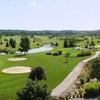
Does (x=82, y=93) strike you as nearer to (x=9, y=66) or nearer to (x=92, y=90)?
(x=92, y=90)

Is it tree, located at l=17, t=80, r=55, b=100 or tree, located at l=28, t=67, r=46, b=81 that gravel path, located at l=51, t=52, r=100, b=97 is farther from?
tree, located at l=17, t=80, r=55, b=100

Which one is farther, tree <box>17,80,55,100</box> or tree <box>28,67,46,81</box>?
tree <box>28,67,46,81</box>

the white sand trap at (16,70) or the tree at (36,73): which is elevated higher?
the tree at (36,73)

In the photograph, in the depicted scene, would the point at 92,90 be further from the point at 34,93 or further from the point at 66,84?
the point at 34,93

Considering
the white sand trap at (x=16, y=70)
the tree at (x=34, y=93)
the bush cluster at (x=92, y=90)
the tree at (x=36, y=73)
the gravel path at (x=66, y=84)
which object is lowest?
the white sand trap at (x=16, y=70)

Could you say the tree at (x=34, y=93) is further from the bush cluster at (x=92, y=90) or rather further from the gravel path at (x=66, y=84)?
Result: the bush cluster at (x=92, y=90)

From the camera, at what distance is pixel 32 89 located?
1316 inches

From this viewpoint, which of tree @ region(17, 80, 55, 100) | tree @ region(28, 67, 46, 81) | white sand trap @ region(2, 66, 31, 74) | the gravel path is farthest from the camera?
white sand trap @ region(2, 66, 31, 74)

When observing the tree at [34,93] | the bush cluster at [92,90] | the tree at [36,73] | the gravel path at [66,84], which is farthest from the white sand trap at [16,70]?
the tree at [34,93]

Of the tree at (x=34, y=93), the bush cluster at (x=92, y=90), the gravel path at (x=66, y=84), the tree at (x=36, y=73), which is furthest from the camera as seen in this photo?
the tree at (x=36, y=73)

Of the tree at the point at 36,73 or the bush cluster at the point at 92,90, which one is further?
the tree at the point at 36,73

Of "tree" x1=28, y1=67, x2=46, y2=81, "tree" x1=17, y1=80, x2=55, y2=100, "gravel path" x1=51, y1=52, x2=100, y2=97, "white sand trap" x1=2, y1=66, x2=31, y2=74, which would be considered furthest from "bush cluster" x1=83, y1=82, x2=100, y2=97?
"white sand trap" x1=2, y1=66, x2=31, y2=74

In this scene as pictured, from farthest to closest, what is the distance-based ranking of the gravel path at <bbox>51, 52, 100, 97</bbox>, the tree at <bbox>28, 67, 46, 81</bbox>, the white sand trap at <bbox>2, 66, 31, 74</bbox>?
the white sand trap at <bbox>2, 66, 31, 74</bbox>
the tree at <bbox>28, 67, 46, 81</bbox>
the gravel path at <bbox>51, 52, 100, 97</bbox>

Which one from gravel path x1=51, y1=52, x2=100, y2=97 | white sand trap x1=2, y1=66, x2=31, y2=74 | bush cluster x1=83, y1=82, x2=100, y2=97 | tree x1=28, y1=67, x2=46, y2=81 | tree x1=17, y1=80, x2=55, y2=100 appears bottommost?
white sand trap x1=2, y1=66, x2=31, y2=74
